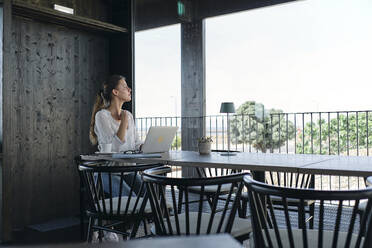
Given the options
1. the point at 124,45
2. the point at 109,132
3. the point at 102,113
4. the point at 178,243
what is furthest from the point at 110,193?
the point at 124,45

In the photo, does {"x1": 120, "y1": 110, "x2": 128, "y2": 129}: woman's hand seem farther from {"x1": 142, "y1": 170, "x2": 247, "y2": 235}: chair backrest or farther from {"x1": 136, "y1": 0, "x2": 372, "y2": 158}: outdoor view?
{"x1": 136, "y1": 0, "x2": 372, "y2": 158}: outdoor view

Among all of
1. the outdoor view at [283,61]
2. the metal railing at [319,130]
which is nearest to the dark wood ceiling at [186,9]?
the metal railing at [319,130]

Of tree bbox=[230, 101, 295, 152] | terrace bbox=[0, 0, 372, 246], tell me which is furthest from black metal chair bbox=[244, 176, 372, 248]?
tree bbox=[230, 101, 295, 152]

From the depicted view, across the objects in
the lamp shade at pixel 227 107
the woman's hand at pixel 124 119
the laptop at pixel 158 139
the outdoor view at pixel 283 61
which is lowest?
the laptop at pixel 158 139

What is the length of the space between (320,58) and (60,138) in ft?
77.5

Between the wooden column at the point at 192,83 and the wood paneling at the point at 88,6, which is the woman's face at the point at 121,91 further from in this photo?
the wooden column at the point at 192,83

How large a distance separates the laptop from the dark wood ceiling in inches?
131

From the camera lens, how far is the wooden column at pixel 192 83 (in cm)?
611

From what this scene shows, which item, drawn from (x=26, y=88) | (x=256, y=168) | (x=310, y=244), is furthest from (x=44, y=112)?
(x=310, y=244)

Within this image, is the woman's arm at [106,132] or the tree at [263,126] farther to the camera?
the tree at [263,126]

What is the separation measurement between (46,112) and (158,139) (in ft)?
4.53

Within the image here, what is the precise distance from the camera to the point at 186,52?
629cm

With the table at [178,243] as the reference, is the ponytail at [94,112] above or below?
above

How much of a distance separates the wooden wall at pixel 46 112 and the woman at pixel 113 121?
595mm
